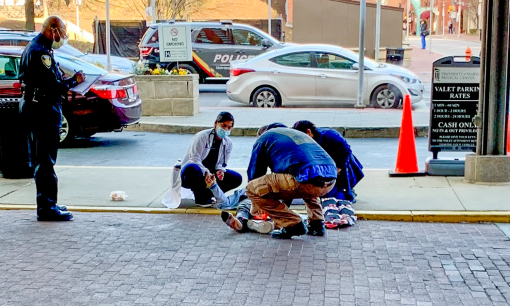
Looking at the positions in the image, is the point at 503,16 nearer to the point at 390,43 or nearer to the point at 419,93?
the point at 419,93

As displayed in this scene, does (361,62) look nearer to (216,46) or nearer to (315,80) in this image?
(315,80)

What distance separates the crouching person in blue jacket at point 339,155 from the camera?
7.24m

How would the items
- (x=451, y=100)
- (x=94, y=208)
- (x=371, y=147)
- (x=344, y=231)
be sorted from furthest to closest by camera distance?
1. (x=371, y=147)
2. (x=451, y=100)
3. (x=94, y=208)
4. (x=344, y=231)

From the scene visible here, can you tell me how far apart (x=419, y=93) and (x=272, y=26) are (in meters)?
18.7

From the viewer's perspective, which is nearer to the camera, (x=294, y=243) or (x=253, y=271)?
(x=253, y=271)

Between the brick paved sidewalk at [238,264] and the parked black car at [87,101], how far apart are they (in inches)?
174

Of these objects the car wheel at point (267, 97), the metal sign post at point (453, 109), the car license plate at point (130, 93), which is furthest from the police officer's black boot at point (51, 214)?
the car wheel at point (267, 97)

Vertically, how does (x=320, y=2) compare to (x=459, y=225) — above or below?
above

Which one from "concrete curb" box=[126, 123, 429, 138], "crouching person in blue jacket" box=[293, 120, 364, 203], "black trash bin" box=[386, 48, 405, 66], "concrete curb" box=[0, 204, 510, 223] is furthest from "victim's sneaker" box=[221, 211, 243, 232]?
"black trash bin" box=[386, 48, 405, 66]

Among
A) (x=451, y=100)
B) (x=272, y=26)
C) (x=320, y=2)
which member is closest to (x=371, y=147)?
(x=451, y=100)

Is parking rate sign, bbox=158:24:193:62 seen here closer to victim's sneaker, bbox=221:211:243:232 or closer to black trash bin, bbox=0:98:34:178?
black trash bin, bbox=0:98:34:178

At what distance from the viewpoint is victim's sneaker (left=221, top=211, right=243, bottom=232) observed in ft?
22.7

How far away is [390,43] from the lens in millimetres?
32469

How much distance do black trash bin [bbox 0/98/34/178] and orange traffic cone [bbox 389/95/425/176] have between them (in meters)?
4.75
